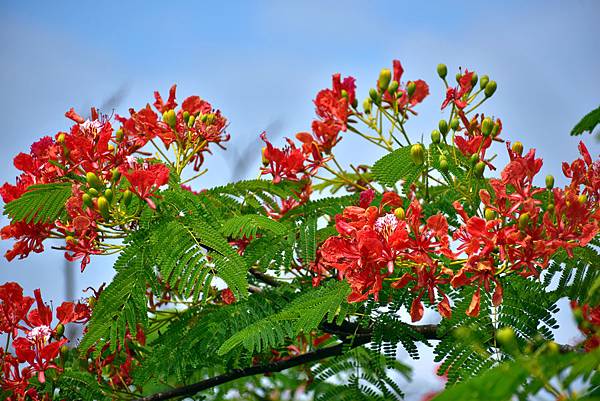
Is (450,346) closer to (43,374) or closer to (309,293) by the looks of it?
(309,293)

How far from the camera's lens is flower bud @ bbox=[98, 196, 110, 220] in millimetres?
2660

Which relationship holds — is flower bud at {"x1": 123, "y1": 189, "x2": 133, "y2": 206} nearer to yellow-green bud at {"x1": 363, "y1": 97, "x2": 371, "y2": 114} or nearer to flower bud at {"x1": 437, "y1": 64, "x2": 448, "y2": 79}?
yellow-green bud at {"x1": 363, "y1": 97, "x2": 371, "y2": 114}

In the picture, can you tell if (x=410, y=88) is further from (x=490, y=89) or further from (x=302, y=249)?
(x=302, y=249)

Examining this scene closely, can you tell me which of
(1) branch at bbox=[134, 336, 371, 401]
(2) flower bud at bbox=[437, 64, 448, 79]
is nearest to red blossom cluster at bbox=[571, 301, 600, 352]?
(1) branch at bbox=[134, 336, 371, 401]

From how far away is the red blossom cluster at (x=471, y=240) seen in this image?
7.19 ft

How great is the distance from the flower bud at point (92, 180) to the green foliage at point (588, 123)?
1.53 meters

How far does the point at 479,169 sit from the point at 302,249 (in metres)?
0.69

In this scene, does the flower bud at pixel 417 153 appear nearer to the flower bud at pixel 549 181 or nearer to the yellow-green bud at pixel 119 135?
the flower bud at pixel 549 181

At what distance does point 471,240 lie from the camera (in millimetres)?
2188

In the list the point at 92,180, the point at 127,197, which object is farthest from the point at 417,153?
the point at 92,180

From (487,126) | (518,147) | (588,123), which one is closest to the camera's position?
(588,123)

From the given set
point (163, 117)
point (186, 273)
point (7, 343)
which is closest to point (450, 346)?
point (186, 273)

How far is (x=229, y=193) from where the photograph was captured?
3.24 metres

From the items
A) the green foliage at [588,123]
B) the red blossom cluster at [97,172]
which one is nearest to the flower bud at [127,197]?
the red blossom cluster at [97,172]
